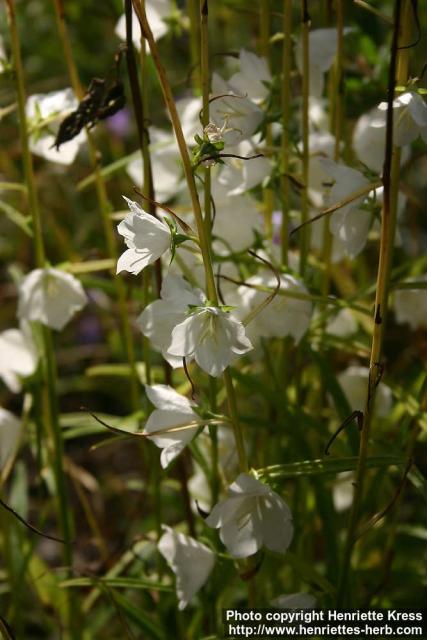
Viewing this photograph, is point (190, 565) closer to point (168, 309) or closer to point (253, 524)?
point (253, 524)

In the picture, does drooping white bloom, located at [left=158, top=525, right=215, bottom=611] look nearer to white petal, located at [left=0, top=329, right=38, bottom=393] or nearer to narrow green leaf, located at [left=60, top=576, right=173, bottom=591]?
narrow green leaf, located at [left=60, top=576, right=173, bottom=591]

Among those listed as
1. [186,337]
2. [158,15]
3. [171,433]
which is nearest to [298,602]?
[171,433]


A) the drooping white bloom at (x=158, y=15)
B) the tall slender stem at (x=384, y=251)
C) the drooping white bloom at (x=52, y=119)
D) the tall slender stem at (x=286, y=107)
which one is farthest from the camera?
the drooping white bloom at (x=158, y=15)

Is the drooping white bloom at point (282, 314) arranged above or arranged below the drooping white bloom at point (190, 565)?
above

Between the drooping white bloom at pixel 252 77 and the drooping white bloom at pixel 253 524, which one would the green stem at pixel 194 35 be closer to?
the drooping white bloom at pixel 252 77

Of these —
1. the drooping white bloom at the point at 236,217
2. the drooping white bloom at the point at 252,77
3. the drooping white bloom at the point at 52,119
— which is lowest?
the drooping white bloom at the point at 236,217

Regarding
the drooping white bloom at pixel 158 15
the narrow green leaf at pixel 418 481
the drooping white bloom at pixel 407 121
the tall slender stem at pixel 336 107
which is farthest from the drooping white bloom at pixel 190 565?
the drooping white bloom at pixel 158 15

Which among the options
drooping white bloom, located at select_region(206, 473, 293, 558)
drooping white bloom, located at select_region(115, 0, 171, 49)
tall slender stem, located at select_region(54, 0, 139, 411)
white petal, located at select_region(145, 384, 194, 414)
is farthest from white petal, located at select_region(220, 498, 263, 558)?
drooping white bloom, located at select_region(115, 0, 171, 49)
